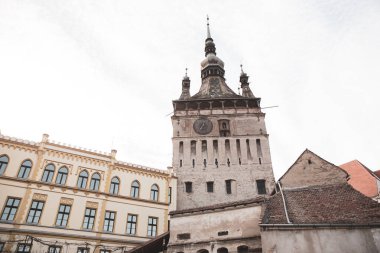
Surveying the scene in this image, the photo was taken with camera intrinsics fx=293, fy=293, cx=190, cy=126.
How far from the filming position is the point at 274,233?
13500 millimetres

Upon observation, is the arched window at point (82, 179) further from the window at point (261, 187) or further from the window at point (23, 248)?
the window at point (261, 187)

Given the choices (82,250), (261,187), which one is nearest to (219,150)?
(261,187)

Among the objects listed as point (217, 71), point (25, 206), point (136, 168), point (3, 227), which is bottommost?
point (3, 227)

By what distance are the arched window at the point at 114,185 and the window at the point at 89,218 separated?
2156mm

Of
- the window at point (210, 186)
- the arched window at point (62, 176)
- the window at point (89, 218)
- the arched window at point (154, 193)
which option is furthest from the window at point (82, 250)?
the window at point (210, 186)

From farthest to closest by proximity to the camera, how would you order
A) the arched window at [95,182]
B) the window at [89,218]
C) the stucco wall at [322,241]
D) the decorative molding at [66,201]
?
the arched window at [95,182] → the window at [89,218] → the decorative molding at [66,201] → the stucco wall at [322,241]

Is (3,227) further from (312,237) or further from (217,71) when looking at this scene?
(217,71)

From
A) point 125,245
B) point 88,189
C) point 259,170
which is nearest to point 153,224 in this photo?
point 125,245

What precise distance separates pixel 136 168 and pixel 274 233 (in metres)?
14.7

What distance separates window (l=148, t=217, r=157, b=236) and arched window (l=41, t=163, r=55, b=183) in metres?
8.25

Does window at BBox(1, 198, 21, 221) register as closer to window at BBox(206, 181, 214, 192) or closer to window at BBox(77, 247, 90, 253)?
window at BBox(77, 247, 90, 253)

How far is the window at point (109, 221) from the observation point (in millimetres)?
22078

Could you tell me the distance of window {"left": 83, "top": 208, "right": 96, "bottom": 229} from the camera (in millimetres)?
21516

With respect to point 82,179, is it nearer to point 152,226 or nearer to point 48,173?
point 48,173
